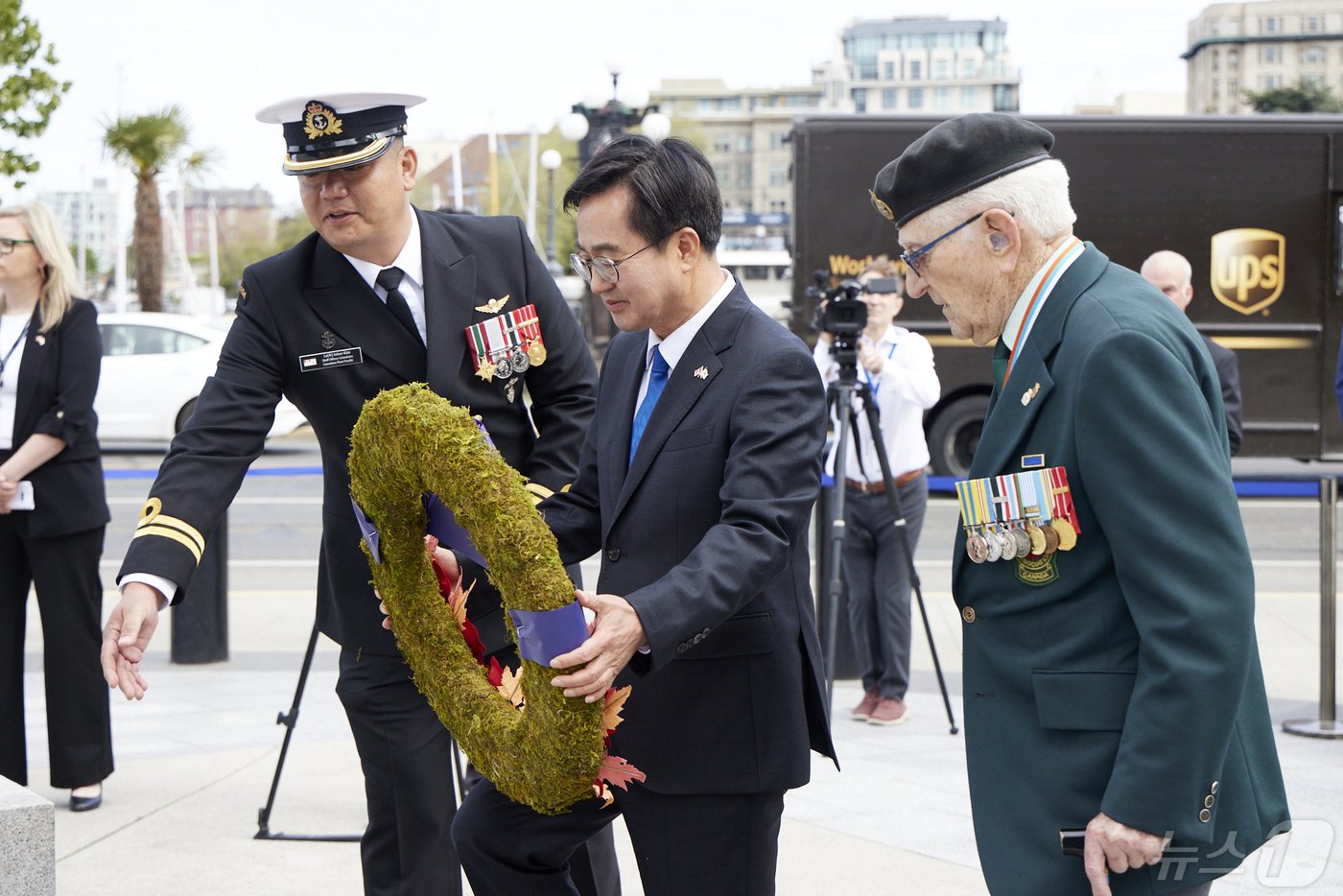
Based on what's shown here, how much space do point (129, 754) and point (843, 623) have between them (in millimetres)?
3483

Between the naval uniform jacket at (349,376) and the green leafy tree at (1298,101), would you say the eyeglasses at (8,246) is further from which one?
the green leafy tree at (1298,101)

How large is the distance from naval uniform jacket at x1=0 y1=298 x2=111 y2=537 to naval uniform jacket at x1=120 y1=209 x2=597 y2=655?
6.56ft

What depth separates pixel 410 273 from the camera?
3732mm

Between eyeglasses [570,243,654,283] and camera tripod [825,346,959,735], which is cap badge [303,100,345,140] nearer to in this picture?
eyeglasses [570,243,654,283]

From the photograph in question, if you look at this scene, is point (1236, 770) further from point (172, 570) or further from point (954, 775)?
point (954, 775)

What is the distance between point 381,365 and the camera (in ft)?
11.9

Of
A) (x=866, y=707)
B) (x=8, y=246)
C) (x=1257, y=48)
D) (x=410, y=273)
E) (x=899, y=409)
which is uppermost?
(x=1257, y=48)

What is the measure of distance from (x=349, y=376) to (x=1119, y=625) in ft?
6.83

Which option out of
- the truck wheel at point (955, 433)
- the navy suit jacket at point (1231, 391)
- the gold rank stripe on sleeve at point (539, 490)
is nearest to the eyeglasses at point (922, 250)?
the gold rank stripe on sleeve at point (539, 490)

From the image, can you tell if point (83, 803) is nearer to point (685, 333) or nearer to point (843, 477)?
point (843, 477)

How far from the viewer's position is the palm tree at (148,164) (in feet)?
94.8

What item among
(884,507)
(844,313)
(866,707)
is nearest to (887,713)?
(866,707)

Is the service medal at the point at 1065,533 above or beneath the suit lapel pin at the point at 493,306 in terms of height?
beneath

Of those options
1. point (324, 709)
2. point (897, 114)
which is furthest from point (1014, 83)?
point (324, 709)
